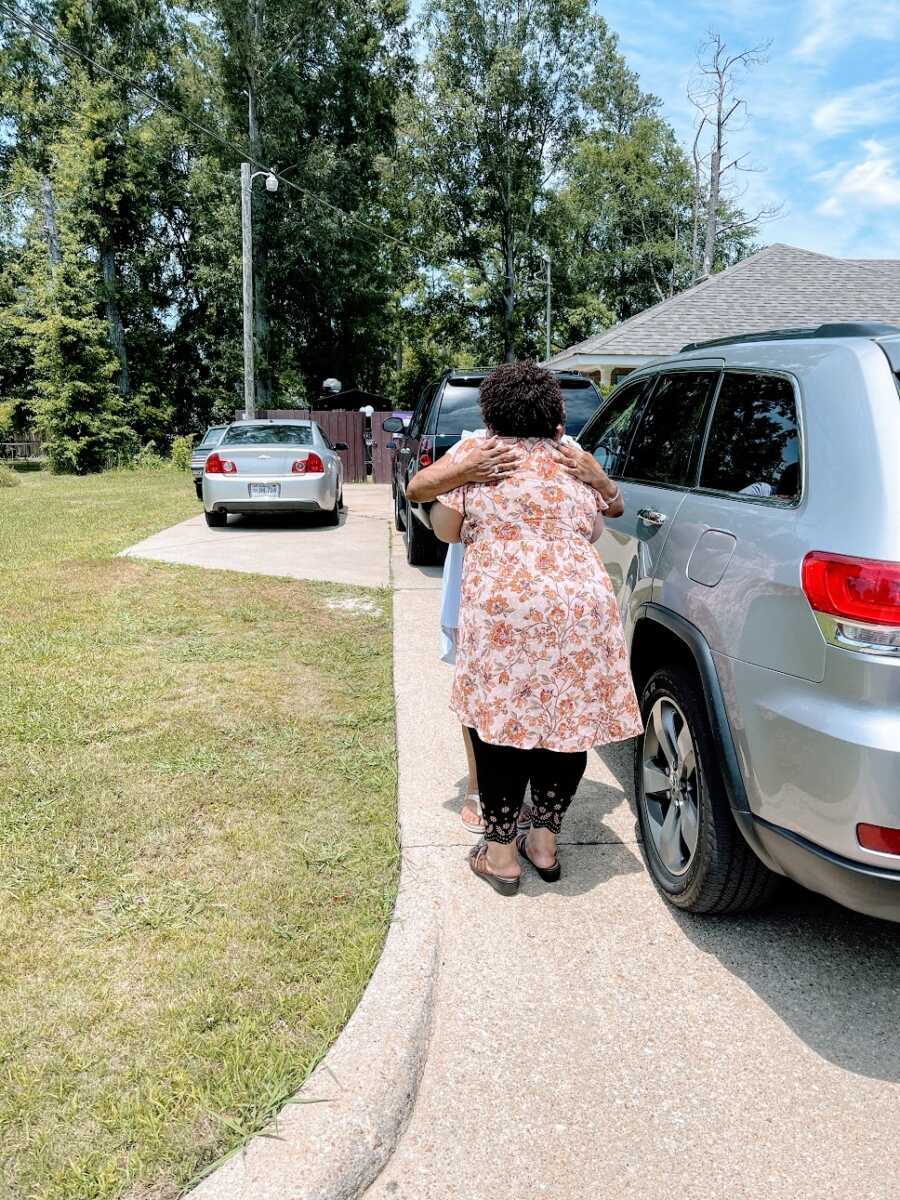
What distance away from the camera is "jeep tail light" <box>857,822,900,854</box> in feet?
6.75

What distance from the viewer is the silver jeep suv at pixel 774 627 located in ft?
6.81

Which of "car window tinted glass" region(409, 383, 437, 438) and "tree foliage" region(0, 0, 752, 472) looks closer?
"car window tinted glass" region(409, 383, 437, 438)

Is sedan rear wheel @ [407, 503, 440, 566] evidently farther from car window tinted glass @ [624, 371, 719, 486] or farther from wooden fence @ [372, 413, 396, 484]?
wooden fence @ [372, 413, 396, 484]

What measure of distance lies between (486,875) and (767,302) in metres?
17.6

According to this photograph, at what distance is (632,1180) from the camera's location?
6.47 ft

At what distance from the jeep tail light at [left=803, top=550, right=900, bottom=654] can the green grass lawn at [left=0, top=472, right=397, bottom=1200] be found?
5.38 feet

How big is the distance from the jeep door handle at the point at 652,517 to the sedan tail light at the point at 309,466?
337 inches

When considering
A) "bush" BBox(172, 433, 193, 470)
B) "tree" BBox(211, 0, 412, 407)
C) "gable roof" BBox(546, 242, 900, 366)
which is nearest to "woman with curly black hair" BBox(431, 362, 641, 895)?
"gable roof" BBox(546, 242, 900, 366)

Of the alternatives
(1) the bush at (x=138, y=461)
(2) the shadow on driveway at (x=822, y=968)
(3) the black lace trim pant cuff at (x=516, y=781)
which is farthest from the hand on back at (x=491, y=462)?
(1) the bush at (x=138, y=461)

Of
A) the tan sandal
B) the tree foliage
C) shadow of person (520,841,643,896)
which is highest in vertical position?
the tree foliage

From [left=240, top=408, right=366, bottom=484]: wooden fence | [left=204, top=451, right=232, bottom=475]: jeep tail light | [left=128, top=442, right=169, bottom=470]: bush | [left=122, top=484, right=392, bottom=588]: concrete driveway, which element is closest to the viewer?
[left=122, top=484, right=392, bottom=588]: concrete driveway

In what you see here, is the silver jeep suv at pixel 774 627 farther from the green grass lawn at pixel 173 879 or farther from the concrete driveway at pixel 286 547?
the concrete driveway at pixel 286 547

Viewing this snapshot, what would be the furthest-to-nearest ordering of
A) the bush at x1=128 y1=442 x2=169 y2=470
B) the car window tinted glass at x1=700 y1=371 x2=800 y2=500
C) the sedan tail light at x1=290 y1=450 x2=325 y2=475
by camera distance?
the bush at x1=128 y1=442 x2=169 y2=470 < the sedan tail light at x1=290 y1=450 x2=325 y2=475 < the car window tinted glass at x1=700 y1=371 x2=800 y2=500

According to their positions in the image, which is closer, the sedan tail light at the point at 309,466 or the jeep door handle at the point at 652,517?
the jeep door handle at the point at 652,517
